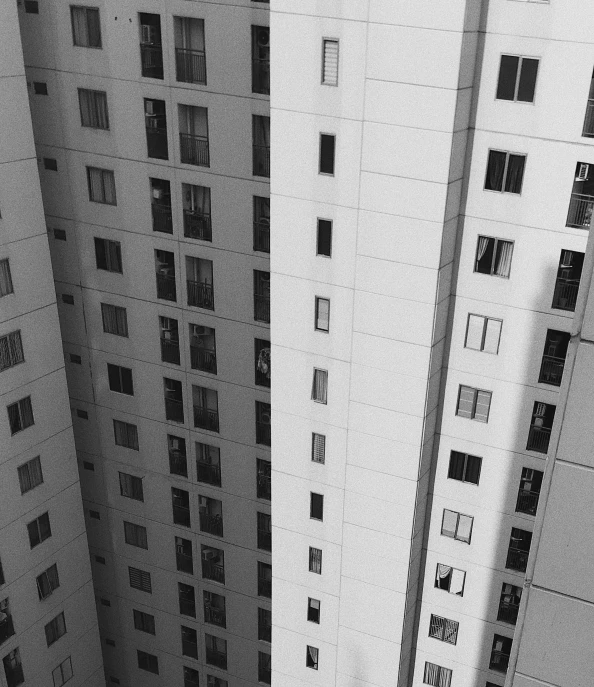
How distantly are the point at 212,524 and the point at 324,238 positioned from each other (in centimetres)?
1440

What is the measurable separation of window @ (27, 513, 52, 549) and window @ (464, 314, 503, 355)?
53.9 ft

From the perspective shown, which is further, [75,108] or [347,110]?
[75,108]

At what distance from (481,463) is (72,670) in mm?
19120

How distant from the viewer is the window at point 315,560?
22625mm

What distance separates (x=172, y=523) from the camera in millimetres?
30312

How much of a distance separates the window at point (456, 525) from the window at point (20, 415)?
13532mm

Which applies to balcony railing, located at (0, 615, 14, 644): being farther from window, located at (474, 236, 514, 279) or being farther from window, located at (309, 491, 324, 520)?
window, located at (474, 236, 514, 279)

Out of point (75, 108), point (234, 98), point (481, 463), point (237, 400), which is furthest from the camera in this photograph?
point (237, 400)

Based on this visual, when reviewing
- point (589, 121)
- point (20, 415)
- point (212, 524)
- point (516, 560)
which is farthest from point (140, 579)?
point (589, 121)

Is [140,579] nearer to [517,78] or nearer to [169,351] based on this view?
[169,351]

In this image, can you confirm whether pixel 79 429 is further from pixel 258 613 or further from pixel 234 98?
pixel 234 98

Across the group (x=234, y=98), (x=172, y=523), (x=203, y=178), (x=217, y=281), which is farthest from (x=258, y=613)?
(x=234, y=98)

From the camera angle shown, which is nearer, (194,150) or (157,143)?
(194,150)

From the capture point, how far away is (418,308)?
18.0 metres
